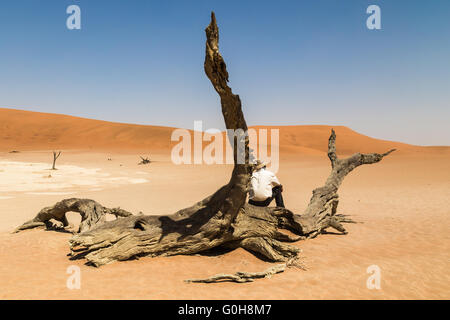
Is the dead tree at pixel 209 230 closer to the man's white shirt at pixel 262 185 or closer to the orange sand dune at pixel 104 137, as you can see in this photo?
the man's white shirt at pixel 262 185

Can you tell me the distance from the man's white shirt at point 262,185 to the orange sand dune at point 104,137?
4368 cm

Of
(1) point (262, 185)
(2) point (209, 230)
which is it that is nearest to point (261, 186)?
(1) point (262, 185)

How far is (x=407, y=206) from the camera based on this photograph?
12039 millimetres

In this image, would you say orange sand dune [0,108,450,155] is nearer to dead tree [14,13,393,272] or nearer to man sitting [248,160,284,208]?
man sitting [248,160,284,208]

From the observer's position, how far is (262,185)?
7.39 meters

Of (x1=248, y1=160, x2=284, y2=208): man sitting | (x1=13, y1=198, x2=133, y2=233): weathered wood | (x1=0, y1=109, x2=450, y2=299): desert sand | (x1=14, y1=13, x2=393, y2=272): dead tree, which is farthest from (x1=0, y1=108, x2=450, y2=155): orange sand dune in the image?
(x1=14, y1=13, x2=393, y2=272): dead tree

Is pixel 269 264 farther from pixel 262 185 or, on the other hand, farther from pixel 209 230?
pixel 262 185

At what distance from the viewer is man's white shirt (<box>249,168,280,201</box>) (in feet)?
24.2

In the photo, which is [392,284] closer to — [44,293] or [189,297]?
[189,297]

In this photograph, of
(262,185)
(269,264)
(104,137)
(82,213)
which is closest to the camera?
(269,264)

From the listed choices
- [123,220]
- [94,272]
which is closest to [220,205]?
[123,220]

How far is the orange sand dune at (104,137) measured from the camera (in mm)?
56969

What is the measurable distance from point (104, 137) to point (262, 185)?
62859mm

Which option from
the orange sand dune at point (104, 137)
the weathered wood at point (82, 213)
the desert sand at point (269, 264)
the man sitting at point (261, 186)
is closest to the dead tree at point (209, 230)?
the weathered wood at point (82, 213)
